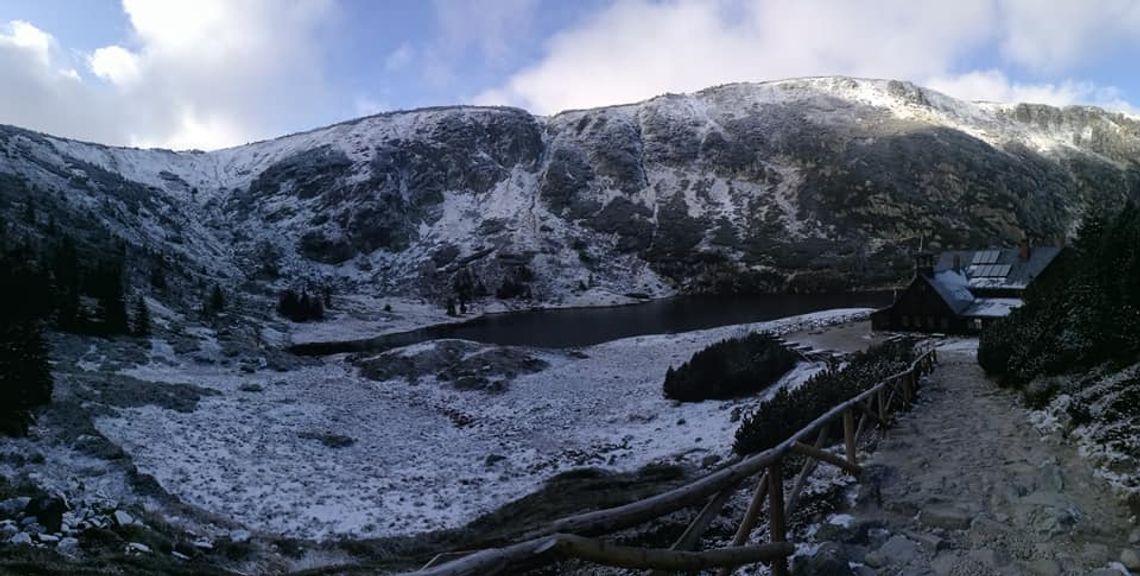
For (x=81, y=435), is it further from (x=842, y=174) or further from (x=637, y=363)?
(x=842, y=174)

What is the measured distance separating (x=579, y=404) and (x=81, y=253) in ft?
221

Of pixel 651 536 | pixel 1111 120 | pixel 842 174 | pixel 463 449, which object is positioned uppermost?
pixel 1111 120

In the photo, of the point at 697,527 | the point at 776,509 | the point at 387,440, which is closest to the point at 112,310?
the point at 387,440

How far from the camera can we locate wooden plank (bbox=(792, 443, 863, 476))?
834 centimetres

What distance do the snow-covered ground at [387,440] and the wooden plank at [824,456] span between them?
31.5 feet

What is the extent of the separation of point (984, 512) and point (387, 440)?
73.3 ft

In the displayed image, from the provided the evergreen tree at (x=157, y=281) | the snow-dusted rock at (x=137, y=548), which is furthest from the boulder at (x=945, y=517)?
the evergreen tree at (x=157, y=281)

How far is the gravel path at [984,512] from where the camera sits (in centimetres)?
701

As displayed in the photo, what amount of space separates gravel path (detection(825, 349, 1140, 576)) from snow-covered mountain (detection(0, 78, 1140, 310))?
103 m

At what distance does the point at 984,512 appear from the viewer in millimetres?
8445

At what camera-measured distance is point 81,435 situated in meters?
18.1

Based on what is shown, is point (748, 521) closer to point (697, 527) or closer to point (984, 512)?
point (697, 527)

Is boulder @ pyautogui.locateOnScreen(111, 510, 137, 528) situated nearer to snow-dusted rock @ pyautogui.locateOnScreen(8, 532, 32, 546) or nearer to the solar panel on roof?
snow-dusted rock @ pyautogui.locateOnScreen(8, 532, 32, 546)

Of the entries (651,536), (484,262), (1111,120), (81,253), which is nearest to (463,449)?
(651,536)
